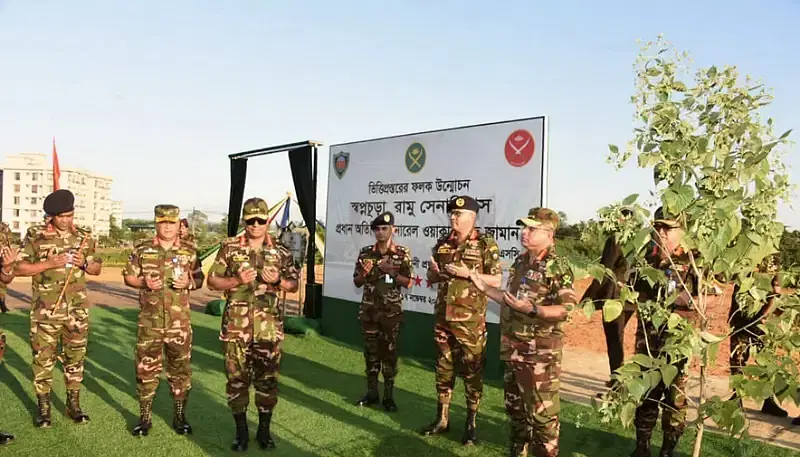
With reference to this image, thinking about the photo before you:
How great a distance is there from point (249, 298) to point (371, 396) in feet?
6.16

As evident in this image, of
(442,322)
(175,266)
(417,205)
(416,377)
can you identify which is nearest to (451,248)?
(442,322)

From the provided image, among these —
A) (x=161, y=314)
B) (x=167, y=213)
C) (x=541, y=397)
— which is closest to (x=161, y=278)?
(x=161, y=314)

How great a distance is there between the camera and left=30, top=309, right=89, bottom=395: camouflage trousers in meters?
4.75

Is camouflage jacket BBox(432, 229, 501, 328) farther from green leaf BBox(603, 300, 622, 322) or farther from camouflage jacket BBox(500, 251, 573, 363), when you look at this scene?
green leaf BBox(603, 300, 622, 322)

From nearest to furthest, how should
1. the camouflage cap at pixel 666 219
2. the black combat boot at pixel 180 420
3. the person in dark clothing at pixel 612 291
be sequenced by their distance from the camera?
the camouflage cap at pixel 666 219 → the black combat boot at pixel 180 420 → the person in dark clothing at pixel 612 291

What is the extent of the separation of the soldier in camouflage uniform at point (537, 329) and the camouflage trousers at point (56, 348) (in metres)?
3.37

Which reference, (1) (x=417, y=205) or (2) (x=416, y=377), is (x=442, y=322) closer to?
(2) (x=416, y=377)

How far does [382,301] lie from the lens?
5676 millimetres

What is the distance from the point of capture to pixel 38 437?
175 inches

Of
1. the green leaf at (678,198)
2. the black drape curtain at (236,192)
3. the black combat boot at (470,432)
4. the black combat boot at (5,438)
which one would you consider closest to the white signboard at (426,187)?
the black combat boot at (470,432)

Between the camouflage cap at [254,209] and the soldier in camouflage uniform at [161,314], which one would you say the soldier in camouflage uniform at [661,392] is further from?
the soldier in camouflage uniform at [161,314]

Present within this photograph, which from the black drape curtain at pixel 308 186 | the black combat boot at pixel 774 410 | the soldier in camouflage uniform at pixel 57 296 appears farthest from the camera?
the black drape curtain at pixel 308 186

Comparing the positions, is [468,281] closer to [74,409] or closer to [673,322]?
[673,322]

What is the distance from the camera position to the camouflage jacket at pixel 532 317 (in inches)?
140
